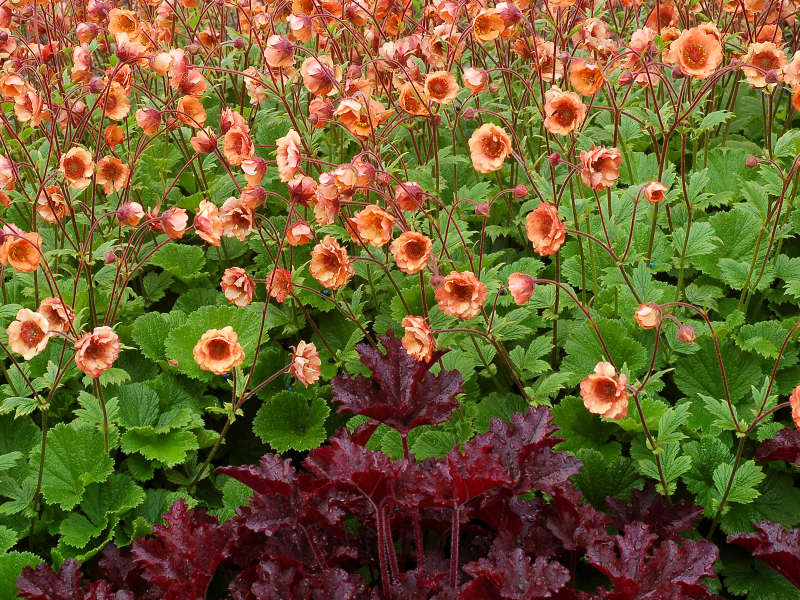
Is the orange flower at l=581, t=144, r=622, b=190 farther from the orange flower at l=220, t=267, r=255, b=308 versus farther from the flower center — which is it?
the flower center

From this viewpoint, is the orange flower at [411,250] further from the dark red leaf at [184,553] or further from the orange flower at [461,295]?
the dark red leaf at [184,553]

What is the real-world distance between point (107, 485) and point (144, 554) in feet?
1.54

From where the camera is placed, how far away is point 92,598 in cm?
148

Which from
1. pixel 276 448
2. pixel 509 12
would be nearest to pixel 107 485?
pixel 276 448

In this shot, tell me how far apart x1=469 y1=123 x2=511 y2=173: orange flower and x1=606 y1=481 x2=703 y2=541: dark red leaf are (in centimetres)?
84

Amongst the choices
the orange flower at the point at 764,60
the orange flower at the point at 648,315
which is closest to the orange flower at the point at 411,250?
the orange flower at the point at 648,315

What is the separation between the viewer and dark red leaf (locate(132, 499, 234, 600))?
1.45m

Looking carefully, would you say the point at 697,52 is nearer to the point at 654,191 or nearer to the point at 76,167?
the point at 654,191

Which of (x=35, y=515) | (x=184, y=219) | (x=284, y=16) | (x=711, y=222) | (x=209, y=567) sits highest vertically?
(x=284, y=16)

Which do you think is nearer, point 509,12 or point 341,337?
point 509,12

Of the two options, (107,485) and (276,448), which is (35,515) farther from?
(276,448)

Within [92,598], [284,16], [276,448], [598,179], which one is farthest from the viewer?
[284,16]

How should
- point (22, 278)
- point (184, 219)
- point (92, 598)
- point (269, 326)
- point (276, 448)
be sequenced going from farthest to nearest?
point (22, 278)
point (269, 326)
point (276, 448)
point (184, 219)
point (92, 598)

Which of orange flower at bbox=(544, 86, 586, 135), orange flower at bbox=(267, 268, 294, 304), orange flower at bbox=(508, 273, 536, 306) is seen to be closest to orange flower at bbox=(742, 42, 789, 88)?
orange flower at bbox=(544, 86, 586, 135)
